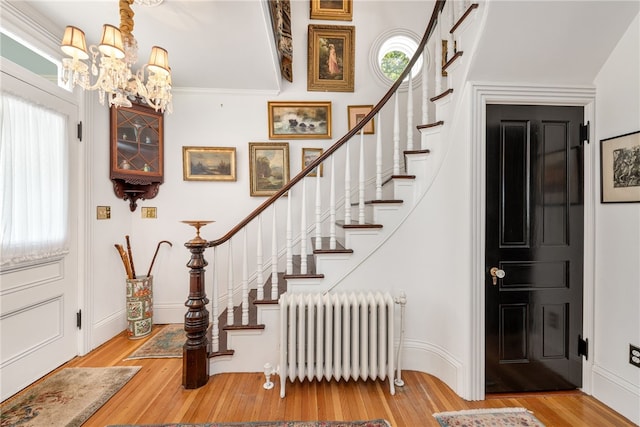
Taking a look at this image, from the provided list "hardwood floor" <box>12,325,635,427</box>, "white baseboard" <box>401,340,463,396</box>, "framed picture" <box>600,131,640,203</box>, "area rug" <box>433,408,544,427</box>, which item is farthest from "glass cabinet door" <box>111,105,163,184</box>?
"framed picture" <box>600,131,640,203</box>

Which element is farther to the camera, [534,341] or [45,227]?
[45,227]

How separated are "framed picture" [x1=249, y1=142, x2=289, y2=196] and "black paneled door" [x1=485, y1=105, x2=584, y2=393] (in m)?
2.04

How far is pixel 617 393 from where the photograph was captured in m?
1.74

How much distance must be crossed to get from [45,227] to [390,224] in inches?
109

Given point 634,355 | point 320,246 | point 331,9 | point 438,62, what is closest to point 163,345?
point 320,246

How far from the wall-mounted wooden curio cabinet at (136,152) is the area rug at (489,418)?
340 centimetres

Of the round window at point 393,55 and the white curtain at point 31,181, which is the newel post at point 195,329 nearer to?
the white curtain at point 31,181

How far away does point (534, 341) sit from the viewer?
1929 millimetres

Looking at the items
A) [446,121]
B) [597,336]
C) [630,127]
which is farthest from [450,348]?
[630,127]

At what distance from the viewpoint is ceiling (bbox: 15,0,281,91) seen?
1.86 meters

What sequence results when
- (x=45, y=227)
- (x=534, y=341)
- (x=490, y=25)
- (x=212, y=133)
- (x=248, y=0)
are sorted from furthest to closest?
(x=212, y=133) → (x=45, y=227) → (x=534, y=341) → (x=248, y=0) → (x=490, y=25)

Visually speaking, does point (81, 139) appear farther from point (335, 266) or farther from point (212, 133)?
point (335, 266)

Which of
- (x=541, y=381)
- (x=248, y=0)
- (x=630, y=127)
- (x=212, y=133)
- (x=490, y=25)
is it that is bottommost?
(x=541, y=381)

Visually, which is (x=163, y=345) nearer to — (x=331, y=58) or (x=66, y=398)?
(x=66, y=398)
